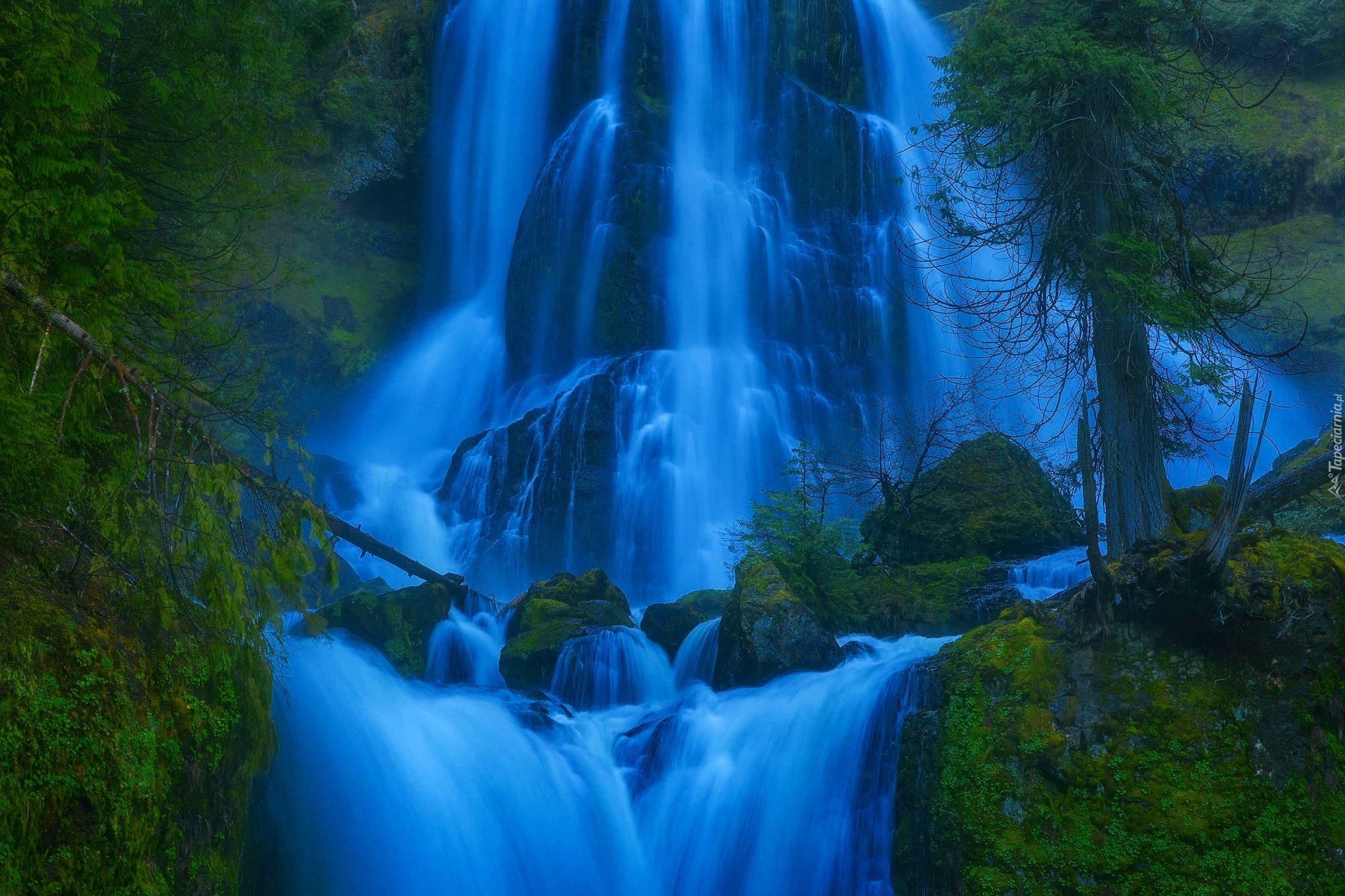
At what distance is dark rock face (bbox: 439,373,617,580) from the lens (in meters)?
17.7

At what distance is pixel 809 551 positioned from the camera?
37.4 ft

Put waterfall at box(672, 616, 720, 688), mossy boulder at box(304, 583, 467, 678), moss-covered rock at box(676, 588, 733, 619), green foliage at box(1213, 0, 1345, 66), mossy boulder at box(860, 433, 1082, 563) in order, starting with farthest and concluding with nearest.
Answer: green foliage at box(1213, 0, 1345, 66) < mossy boulder at box(860, 433, 1082, 563) < moss-covered rock at box(676, 588, 733, 619) < mossy boulder at box(304, 583, 467, 678) < waterfall at box(672, 616, 720, 688)

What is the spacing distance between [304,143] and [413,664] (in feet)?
19.8

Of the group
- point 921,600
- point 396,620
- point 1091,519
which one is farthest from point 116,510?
point 921,600

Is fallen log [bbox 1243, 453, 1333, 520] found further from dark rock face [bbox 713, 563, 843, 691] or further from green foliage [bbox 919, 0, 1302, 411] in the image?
dark rock face [bbox 713, 563, 843, 691]

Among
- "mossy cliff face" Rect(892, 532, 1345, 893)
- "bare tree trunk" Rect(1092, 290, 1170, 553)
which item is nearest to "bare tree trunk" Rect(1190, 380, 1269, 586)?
"mossy cliff face" Rect(892, 532, 1345, 893)

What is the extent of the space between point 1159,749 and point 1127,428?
3113 millimetres

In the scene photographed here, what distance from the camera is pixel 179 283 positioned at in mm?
6152

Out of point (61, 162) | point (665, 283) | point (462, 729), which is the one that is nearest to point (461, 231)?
point (665, 283)

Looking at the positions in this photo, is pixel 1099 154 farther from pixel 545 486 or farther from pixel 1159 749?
pixel 545 486

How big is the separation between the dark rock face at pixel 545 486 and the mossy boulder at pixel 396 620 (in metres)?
6.19

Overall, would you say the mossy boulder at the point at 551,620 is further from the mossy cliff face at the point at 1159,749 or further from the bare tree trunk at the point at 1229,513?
the bare tree trunk at the point at 1229,513

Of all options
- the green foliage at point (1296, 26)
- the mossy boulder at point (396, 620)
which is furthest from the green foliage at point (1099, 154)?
the green foliage at point (1296, 26)

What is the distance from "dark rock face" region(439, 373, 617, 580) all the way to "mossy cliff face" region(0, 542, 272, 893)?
1260 cm
